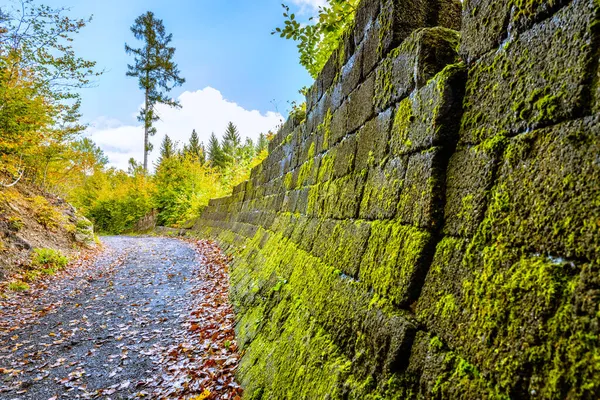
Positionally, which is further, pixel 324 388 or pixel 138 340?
pixel 138 340

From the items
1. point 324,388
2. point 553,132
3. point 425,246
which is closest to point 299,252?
point 324,388

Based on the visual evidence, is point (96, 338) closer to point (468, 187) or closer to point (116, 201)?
point (468, 187)

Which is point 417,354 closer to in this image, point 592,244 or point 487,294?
point 487,294

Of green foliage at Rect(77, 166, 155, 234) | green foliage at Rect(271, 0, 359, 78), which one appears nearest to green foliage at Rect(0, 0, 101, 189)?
green foliage at Rect(271, 0, 359, 78)

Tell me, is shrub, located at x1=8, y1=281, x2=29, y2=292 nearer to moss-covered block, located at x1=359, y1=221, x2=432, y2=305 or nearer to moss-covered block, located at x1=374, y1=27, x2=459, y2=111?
moss-covered block, located at x1=359, y1=221, x2=432, y2=305

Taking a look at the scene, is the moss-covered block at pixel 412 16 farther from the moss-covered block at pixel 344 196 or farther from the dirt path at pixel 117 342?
the dirt path at pixel 117 342

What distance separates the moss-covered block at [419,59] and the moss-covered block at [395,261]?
94cm

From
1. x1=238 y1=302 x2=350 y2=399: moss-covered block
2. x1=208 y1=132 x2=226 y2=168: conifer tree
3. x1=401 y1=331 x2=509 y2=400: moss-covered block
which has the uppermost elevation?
x1=208 y1=132 x2=226 y2=168: conifer tree

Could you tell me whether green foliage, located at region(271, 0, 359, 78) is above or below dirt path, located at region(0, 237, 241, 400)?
above

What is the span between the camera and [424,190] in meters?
1.73

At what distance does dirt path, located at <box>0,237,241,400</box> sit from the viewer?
3674 mm

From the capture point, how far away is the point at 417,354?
147cm

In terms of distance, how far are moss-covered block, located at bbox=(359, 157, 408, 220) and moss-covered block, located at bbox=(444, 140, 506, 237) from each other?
1.44 feet

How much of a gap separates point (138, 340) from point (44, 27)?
362 inches
